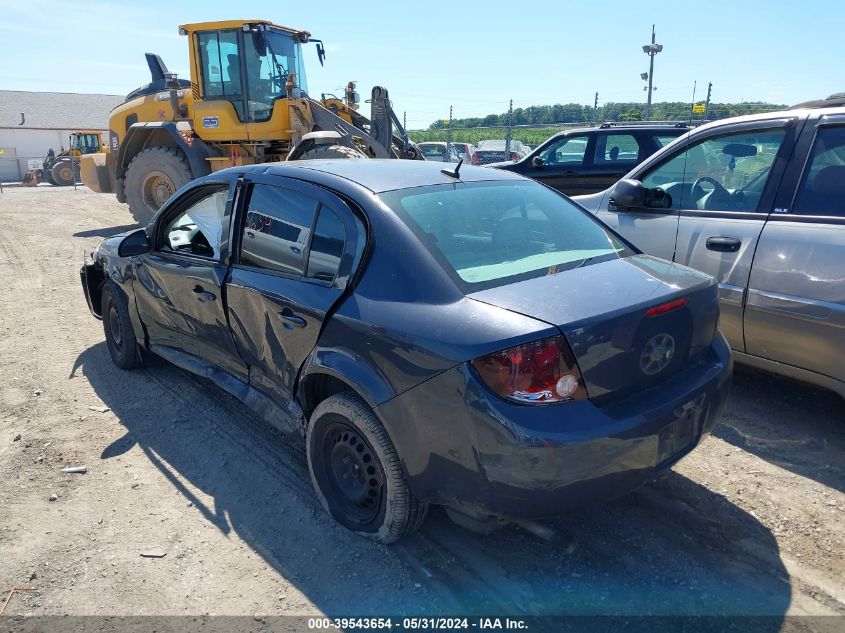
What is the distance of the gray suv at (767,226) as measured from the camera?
3.58 meters

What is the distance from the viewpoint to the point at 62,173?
34.1 meters

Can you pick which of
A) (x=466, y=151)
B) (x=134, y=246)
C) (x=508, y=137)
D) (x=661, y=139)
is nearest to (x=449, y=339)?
(x=134, y=246)

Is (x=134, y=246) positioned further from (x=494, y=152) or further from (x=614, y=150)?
(x=494, y=152)

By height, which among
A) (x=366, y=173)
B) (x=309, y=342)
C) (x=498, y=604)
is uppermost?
(x=366, y=173)

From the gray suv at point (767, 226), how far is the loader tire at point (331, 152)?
6.01 m

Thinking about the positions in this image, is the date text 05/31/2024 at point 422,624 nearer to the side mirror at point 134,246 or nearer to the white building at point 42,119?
the side mirror at point 134,246

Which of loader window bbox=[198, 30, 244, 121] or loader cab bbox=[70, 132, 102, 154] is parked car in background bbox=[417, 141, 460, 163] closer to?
loader window bbox=[198, 30, 244, 121]

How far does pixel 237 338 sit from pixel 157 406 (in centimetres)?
129

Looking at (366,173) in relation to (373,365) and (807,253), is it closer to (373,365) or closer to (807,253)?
(373,365)

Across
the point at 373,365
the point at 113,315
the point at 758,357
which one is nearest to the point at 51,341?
the point at 113,315

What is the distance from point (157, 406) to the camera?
454 centimetres

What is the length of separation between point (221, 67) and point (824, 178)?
406 inches

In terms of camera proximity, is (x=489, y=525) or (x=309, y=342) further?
(x=309, y=342)

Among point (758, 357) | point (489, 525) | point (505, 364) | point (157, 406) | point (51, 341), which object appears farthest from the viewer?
point (51, 341)
